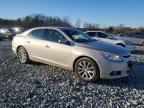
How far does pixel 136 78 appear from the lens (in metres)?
9.03

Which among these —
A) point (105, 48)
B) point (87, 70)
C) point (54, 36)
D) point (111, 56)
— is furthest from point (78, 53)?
point (54, 36)

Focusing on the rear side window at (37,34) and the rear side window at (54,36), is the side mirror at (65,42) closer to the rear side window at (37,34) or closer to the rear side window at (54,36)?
the rear side window at (54,36)

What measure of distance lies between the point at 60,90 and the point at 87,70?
140 cm

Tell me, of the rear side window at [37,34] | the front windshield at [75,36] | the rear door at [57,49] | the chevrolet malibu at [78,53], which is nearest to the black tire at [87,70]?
the chevrolet malibu at [78,53]

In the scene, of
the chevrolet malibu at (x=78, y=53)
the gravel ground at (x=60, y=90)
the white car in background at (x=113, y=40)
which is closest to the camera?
the gravel ground at (x=60, y=90)

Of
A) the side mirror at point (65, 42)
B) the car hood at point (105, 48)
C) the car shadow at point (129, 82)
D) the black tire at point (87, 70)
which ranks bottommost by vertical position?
the car shadow at point (129, 82)

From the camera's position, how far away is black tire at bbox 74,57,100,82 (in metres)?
7.95

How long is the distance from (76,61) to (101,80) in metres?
0.93

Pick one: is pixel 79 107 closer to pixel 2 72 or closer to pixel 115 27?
pixel 2 72

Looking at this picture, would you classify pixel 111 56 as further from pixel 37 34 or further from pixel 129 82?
pixel 37 34

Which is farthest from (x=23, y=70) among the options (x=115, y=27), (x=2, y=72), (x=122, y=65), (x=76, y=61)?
(x=115, y=27)

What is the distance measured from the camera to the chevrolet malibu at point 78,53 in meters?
7.92

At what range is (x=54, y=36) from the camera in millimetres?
9234

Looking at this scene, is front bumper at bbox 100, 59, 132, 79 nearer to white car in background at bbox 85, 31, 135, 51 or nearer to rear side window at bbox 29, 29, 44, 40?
rear side window at bbox 29, 29, 44, 40
